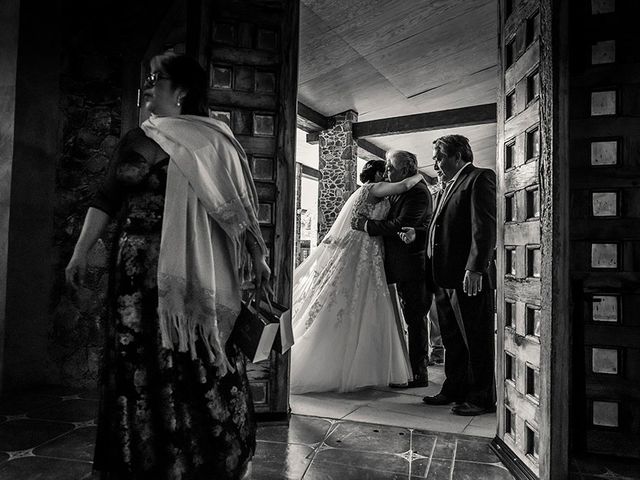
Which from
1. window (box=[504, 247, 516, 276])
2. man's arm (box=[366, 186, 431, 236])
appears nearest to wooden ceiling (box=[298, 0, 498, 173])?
man's arm (box=[366, 186, 431, 236])

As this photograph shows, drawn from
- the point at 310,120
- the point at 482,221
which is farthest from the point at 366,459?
the point at 310,120

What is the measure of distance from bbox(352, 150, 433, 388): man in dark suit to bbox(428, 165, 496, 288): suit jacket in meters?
0.46

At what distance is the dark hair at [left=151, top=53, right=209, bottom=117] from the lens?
1622 millimetres

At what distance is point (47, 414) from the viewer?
9.20 feet

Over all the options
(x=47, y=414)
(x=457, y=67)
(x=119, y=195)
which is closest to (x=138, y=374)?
(x=119, y=195)

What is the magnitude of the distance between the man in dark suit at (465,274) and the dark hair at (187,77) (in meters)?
1.71

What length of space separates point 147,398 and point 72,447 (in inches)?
44.0

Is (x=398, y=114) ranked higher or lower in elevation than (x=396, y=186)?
higher

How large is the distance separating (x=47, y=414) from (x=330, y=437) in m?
1.61

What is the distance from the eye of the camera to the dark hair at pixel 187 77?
1622 millimetres

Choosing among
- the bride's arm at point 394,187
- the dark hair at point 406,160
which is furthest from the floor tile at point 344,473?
the dark hair at point 406,160

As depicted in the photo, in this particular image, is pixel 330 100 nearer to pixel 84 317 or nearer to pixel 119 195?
pixel 84 317

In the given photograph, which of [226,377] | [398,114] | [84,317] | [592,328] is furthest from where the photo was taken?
[398,114]

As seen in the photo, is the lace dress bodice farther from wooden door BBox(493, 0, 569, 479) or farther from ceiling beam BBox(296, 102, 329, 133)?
ceiling beam BBox(296, 102, 329, 133)
